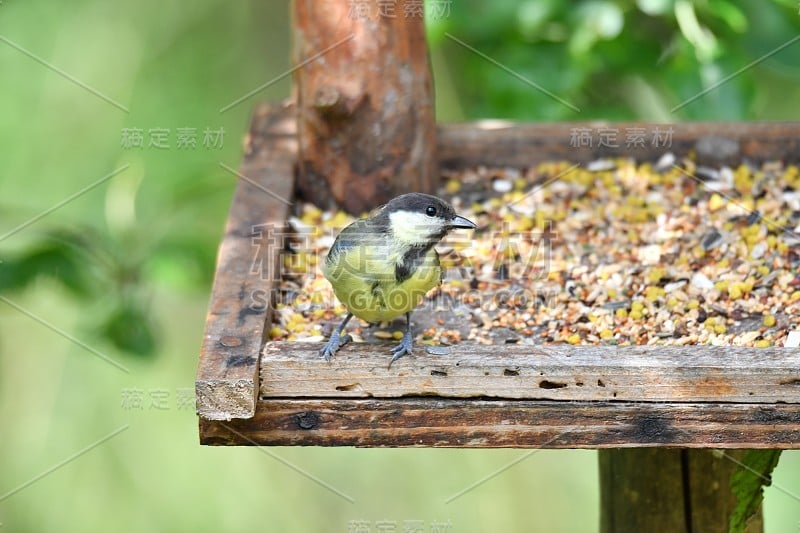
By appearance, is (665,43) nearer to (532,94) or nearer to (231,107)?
(532,94)

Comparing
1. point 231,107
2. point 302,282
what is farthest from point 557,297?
point 231,107

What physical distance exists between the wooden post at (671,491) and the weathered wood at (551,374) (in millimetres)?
599

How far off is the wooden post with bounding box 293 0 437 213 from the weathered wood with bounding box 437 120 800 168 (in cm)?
23

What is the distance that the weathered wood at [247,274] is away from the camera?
2422 mm

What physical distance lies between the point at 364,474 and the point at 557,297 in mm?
3142

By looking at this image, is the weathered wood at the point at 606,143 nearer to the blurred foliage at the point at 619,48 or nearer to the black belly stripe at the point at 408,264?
the blurred foliage at the point at 619,48

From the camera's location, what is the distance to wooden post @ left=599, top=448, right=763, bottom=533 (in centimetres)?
304

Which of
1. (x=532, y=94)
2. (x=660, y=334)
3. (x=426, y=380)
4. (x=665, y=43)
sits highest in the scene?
(x=665, y=43)

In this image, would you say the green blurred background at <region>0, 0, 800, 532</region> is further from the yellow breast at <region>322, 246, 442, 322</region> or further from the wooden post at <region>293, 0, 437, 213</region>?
the yellow breast at <region>322, 246, 442, 322</region>

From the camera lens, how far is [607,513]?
10.7ft

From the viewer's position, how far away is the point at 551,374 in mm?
2496
